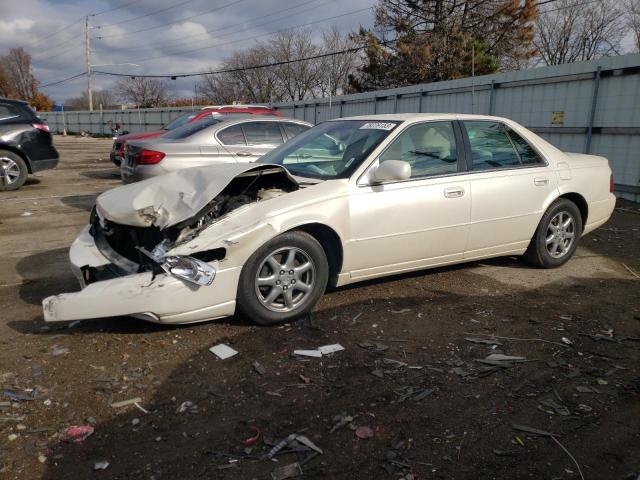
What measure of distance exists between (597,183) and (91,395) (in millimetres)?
5408

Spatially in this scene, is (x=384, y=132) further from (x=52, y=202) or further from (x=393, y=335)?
(x=52, y=202)

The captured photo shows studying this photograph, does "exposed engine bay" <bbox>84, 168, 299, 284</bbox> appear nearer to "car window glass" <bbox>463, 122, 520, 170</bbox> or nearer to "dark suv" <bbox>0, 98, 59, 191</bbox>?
"car window glass" <bbox>463, 122, 520, 170</bbox>

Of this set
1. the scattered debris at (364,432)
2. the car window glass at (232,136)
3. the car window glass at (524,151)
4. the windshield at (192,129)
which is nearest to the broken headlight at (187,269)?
the scattered debris at (364,432)

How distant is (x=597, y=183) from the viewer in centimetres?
591

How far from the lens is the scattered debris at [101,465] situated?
2459 millimetres

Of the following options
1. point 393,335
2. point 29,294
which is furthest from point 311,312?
point 29,294

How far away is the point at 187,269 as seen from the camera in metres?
3.62

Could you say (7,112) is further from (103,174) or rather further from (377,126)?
(377,126)

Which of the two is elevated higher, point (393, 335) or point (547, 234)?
point (547, 234)

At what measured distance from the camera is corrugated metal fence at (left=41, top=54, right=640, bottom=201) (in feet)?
32.1

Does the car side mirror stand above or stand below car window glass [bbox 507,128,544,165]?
below

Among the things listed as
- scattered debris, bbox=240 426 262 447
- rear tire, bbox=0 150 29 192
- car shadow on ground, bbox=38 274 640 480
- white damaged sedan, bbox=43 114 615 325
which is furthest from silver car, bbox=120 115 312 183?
scattered debris, bbox=240 426 262 447

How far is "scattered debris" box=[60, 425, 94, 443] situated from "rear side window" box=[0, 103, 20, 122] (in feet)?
32.6

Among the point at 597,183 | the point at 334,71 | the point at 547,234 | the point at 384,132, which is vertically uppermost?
the point at 334,71
